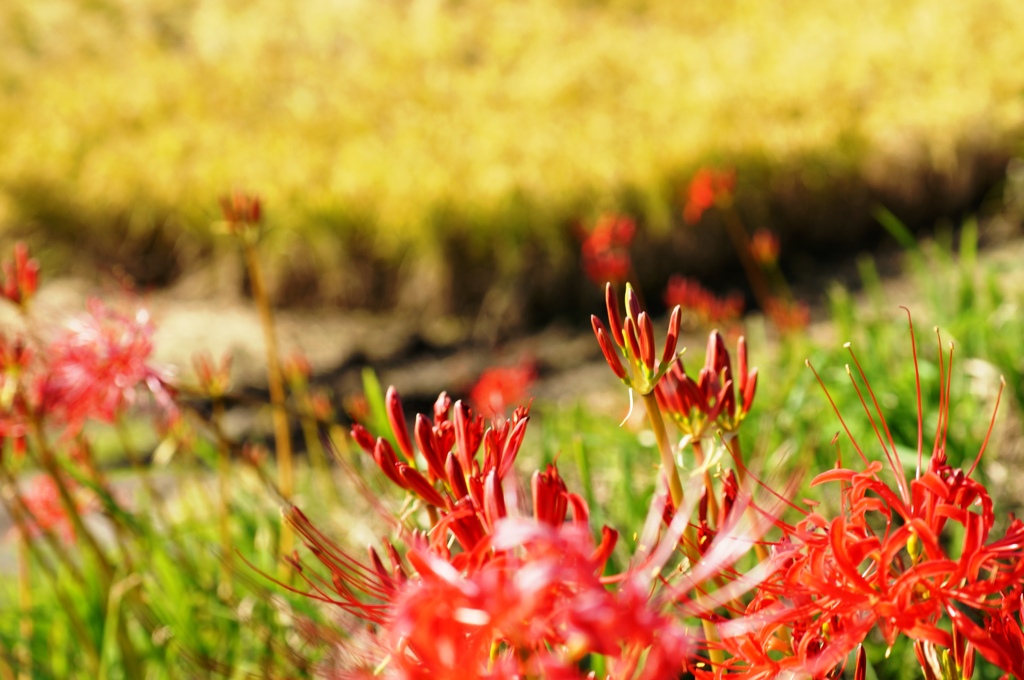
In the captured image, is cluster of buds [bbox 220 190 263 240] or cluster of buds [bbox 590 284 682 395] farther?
cluster of buds [bbox 220 190 263 240]

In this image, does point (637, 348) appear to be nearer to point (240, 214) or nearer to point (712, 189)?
point (240, 214)

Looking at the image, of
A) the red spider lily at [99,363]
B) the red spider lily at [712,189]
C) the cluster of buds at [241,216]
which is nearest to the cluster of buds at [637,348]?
the red spider lily at [99,363]

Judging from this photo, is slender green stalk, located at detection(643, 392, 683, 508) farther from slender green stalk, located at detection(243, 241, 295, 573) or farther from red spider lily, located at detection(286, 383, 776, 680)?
slender green stalk, located at detection(243, 241, 295, 573)

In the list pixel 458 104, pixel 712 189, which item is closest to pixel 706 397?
pixel 712 189

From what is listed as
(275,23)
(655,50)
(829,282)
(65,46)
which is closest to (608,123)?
(829,282)

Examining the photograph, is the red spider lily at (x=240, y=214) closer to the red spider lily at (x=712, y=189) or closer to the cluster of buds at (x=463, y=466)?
the cluster of buds at (x=463, y=466)

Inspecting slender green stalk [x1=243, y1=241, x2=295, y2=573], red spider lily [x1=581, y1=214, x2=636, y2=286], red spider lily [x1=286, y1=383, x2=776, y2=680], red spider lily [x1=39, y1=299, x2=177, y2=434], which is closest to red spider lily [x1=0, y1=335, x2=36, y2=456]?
red spider lily [x1=39, y1=299, x2=177, y2=434]
